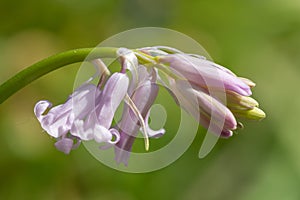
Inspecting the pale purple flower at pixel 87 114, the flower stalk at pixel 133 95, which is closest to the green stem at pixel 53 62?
the flower stalk at pixel 133 95

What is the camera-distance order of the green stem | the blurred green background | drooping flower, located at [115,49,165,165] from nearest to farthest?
1. the green stem
2. drooping flower, located at [115,49,165,165]
3. the blurred green background

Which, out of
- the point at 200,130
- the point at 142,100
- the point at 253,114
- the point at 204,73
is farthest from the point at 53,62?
the point at 200,130

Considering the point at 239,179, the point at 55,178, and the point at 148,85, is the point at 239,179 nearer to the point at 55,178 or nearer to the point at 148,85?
the point at 55,178

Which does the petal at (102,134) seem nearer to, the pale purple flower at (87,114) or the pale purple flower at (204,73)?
the pale purple flower at (87,114)

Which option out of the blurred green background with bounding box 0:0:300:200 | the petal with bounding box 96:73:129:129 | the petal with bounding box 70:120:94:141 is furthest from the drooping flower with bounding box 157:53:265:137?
the blurred green background with bounding box 0:0:300:200

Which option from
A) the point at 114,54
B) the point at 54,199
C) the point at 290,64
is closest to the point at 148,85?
the point at 114,54

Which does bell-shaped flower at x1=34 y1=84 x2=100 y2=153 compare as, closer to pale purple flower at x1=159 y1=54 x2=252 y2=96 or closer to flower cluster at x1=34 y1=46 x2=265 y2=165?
flower cluster at x1=34 y1=46 x2=265 y2=165

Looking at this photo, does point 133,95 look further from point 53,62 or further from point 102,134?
point 53,62
